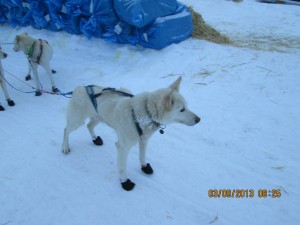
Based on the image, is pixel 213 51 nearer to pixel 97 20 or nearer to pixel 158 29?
pixel 158 29

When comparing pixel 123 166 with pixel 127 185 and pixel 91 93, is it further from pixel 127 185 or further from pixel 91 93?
pixel 91 93

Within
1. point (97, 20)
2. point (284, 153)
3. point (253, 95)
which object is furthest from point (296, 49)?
point (97, 20)

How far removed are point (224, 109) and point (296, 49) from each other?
11.7 ft

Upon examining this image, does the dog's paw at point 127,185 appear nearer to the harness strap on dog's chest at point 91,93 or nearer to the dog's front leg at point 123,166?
the dog's front leg at point 123,166

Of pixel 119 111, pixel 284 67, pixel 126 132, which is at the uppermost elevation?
pixel 119 111

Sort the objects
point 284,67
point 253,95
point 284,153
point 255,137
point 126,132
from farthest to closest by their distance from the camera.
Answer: point 284,67 → point 253,95 → point 255,137 → point 284,153 → point 126,132

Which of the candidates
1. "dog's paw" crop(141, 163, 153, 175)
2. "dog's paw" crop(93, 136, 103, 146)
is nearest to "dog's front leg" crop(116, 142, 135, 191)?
"dog's paw" crop(141, 163, 153, 175)

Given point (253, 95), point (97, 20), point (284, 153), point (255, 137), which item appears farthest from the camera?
point (97, 20)

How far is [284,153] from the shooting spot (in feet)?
11.2

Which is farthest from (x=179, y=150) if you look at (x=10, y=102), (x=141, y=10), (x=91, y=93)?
(x=141, y=10)

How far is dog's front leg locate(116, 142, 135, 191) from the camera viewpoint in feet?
9.28
